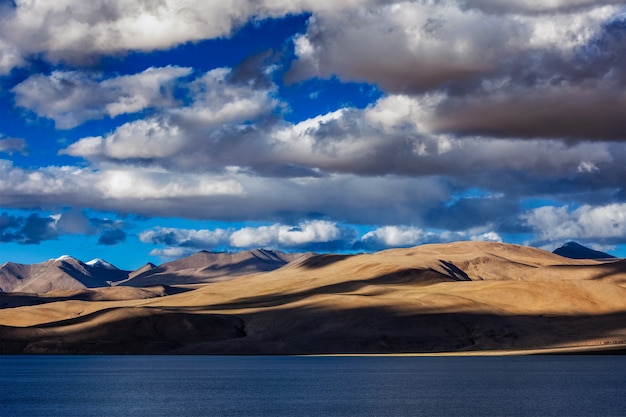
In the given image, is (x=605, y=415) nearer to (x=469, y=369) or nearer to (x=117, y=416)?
(x=117, y=416)

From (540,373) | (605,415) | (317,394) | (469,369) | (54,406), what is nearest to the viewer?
(605,415)

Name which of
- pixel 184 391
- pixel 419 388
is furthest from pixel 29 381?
pixel 419 388

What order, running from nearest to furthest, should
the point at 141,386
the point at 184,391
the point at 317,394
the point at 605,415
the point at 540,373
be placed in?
the point at 605,415
the point at 317,394
the point at 184,391
the point at 141,386
the point at 540,373

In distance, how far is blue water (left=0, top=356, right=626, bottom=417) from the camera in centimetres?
8475

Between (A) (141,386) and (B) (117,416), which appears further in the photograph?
(A) (141,386)

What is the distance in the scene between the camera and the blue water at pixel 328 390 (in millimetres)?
84750

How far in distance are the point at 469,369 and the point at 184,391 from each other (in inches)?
2033

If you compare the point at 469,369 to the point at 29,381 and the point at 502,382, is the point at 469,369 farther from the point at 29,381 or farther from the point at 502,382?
the point at 29,381

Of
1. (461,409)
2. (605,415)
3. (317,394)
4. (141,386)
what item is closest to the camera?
(605,415)

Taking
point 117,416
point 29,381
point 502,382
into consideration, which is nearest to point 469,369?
point 502,382

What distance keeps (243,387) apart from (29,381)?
121ft

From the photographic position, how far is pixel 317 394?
332 ft

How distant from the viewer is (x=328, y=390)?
348 ft

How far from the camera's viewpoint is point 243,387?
114 meters
